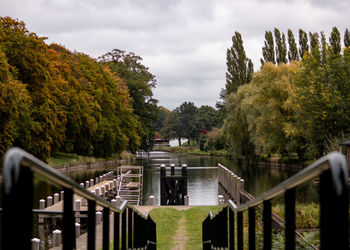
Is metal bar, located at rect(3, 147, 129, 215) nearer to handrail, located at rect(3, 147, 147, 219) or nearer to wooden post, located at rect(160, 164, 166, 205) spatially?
handrail, located at rect(3, 147, 147, 219)

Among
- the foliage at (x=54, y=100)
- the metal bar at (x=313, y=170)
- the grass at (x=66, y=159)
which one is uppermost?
the foliage at (x=54, y=100)

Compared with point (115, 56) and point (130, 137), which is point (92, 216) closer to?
point (130, 137)

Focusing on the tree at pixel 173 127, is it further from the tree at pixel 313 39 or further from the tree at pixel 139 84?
the tree at pixel 313 39

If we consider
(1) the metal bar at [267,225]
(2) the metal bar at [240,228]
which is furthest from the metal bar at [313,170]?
(2) the metal bar at [240,228]

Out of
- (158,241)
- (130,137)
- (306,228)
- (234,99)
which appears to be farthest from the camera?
(130,137)

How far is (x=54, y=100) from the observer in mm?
35938

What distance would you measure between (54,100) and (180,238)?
26.2m

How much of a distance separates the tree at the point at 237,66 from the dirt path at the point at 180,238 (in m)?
46.5

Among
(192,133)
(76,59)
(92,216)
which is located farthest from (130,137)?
(192,133)

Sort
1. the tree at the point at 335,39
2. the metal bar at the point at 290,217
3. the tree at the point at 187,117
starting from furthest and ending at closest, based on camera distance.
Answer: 1. the tree at the point at 187,117
2. the tree at the point at 335,39
3. the metal bar at the point at 290,217

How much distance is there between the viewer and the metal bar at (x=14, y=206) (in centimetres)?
136

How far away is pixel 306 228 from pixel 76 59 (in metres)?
40.2

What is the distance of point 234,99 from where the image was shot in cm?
4541

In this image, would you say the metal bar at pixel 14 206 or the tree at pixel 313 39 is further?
the tree at pixel 313 39
